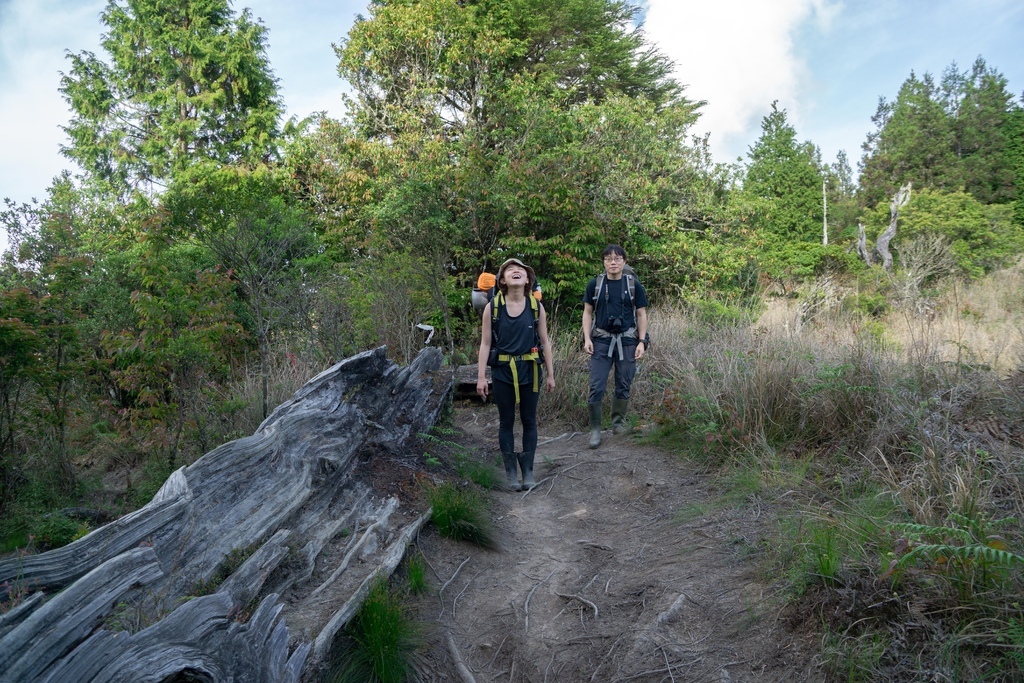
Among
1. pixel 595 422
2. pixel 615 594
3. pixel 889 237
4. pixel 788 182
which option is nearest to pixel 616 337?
pixel 595 422

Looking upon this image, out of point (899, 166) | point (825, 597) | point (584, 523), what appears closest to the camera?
point (825, 597)

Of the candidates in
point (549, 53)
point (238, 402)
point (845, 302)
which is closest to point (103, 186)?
point (549, 53)

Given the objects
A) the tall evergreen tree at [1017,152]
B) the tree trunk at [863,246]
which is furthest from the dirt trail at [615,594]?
the tall evergreen tree at [1017,152]

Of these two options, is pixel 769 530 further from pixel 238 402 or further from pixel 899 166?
pixel 899 166

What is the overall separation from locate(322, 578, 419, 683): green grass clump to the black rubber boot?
2576 millimetres

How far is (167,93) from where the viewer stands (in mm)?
26422

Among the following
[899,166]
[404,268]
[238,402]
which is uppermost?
[899,166]

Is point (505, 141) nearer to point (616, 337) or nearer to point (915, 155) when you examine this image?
point (616, 337)

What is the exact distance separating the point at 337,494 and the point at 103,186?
27536 mm

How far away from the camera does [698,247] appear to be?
1572 centimetres

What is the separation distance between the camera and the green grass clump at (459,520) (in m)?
4.99

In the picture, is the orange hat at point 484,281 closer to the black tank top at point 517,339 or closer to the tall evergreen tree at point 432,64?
the black tank top at point 517,339

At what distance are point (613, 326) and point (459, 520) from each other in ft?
9.82

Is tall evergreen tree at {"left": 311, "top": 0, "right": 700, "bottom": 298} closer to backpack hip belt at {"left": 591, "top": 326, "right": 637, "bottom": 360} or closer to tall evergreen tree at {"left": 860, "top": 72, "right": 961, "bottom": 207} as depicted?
backpack hip belt at {"left": 591, "top": 326, "right": 637, "bottom": 360}
